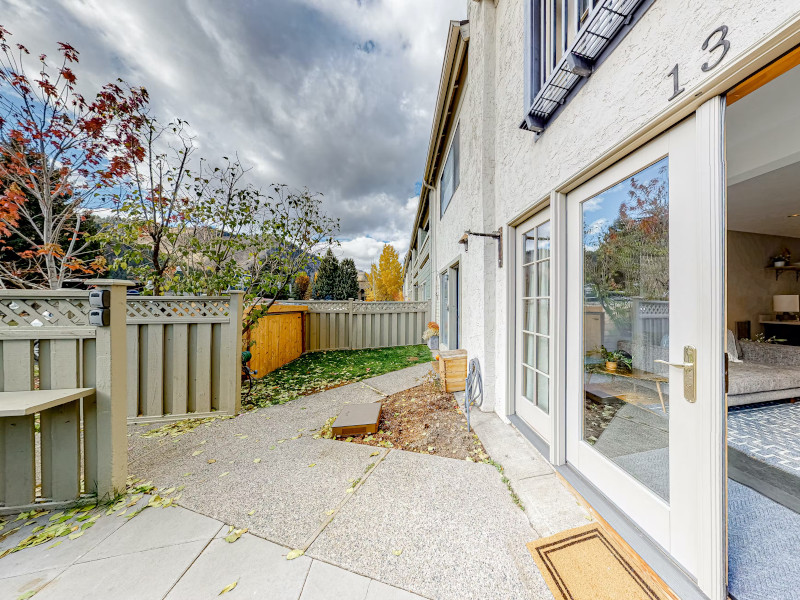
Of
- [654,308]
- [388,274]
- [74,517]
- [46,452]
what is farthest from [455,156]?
[388,274]

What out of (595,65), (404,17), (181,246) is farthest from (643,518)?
(404,17)

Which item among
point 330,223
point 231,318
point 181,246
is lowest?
point 231,318

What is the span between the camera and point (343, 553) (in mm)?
1638

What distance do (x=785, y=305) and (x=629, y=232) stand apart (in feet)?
21.5

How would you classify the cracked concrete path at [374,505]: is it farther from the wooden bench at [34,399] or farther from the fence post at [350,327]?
the fence post at [350,327]

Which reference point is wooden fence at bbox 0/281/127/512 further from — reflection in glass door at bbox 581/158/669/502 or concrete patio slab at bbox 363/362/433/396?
reflection in glass door at bbox 581/158/669/502

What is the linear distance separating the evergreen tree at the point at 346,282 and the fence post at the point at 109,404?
20387 mm

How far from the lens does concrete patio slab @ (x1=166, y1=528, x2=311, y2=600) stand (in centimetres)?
142

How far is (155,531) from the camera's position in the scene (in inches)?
72.2

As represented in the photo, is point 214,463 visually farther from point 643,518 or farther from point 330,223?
point 330,223

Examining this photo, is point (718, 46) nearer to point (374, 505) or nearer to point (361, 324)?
point (374, 505)

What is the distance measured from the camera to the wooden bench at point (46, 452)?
2012 mm

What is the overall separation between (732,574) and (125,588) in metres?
3.06

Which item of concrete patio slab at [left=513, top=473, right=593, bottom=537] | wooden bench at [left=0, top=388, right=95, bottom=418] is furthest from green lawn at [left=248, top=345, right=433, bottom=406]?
concrete patio slab at [left=513, top=473, right=593, bottom=537]
